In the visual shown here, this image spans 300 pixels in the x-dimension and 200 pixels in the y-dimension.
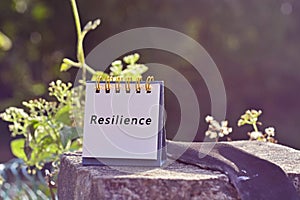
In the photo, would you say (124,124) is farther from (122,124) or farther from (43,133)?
(43,133)

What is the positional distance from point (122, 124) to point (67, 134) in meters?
0.36

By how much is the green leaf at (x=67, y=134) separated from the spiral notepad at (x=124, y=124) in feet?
1.06

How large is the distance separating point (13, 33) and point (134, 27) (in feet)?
2.61

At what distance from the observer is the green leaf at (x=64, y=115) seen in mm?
1068

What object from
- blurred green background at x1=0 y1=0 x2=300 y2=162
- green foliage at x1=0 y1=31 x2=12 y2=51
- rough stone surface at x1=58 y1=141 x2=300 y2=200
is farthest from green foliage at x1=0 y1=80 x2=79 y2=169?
green foliage at x1=0 y1=31 x2=12 y2=51

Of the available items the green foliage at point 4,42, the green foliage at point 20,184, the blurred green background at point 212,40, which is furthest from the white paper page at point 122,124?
the green foliage at point 4,42

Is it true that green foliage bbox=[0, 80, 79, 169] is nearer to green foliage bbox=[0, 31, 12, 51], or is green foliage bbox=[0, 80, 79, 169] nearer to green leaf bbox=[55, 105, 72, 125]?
green leaf bbox=[55, 105, 72, 125]

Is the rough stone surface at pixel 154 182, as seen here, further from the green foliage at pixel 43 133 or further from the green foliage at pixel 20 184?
the green foliage at pixel 20 184

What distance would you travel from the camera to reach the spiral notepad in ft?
2.21

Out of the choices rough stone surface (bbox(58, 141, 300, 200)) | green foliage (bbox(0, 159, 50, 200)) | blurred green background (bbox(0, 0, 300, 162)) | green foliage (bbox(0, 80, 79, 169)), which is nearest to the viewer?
rough stone surface (bbox(58, 141, 300, 200))

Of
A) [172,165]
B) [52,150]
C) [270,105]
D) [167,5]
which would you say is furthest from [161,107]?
[270,105]

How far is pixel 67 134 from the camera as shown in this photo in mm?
1017

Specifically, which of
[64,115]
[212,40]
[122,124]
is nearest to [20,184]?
[64,115]

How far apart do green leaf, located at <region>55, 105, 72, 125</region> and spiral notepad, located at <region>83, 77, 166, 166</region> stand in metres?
0.38
